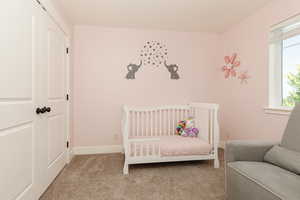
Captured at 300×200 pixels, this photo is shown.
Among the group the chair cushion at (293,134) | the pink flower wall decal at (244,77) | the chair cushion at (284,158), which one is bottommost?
the chair cushion at (284,158)

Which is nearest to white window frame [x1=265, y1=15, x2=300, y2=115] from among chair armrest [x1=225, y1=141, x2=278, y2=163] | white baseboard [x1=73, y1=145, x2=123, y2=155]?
chair armrest [x1=225, y1=141, x2=278, y2=163]

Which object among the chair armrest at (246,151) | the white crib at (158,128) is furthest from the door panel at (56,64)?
the chair armrest at (246,151)

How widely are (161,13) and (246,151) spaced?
213cm

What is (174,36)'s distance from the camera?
3201mm

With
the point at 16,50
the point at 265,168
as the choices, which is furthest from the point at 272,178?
the point at 16,50

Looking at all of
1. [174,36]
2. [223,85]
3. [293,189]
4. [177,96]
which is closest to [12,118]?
[293,189]

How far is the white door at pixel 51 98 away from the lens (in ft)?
5.57

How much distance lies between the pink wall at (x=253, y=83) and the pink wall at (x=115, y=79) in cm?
60

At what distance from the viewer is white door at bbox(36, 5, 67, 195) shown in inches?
66.8

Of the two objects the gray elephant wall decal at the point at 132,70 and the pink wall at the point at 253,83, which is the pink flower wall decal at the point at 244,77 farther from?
the gray elephant wall decal at the point at 132,70

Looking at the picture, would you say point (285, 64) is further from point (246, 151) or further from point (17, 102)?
point (17, 102)

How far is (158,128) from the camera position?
300 cm

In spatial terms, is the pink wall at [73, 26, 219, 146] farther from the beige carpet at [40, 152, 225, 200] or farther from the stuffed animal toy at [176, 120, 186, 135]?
the beige carpet at [40, 152, 225, 200]

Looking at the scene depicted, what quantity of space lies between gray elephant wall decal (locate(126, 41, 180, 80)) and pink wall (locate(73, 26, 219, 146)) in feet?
0.25
